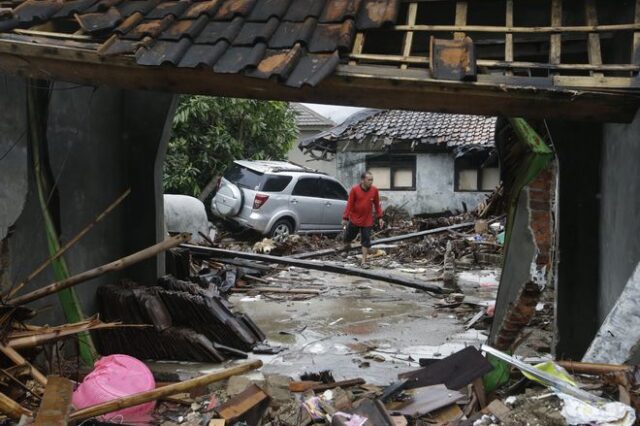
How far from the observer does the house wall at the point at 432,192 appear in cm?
2117

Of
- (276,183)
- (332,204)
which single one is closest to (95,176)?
(276,183)

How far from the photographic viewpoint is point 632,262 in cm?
423

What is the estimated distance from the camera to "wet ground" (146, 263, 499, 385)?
249 inches

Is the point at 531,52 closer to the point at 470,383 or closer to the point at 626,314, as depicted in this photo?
the point at 626,314

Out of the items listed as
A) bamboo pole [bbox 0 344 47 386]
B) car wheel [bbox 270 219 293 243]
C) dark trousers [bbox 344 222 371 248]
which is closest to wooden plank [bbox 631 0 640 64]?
bamboo pole [bbox 0 344 47 386]

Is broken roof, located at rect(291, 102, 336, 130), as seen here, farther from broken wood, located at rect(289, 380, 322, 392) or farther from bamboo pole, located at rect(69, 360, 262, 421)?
bamboo pole, located at rect(69, 360, 262, 421)

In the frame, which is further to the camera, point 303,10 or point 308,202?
point 308,202

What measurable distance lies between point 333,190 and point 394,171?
16.0 ft

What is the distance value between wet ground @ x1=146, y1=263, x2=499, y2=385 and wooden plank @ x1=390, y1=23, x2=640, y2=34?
127 inches

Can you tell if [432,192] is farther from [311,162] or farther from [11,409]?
[11,409]

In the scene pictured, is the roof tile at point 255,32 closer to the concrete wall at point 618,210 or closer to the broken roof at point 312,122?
the concrete wall at point 618,210

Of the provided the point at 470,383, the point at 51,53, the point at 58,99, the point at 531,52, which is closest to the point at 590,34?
the point at 531,52

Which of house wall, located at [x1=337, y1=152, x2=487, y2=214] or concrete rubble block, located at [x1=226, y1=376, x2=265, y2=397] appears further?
house wall, located at [x1=337, y1=152, x2=487, y2=214]

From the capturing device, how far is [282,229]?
53.0 ft
